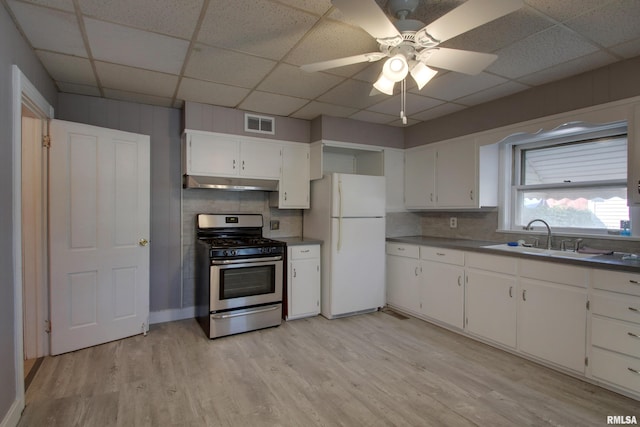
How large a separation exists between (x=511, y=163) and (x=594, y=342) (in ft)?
6.34

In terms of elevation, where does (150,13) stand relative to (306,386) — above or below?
above

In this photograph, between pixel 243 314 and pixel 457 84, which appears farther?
Result: pixel 243 314

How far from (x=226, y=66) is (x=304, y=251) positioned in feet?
6.59

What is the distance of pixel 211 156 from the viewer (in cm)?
353

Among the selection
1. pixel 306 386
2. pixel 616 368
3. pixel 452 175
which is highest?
pixel 452 175

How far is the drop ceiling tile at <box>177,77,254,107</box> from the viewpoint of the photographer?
117 inches

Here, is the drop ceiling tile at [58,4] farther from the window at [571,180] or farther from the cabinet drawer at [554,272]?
the window at [571,180]

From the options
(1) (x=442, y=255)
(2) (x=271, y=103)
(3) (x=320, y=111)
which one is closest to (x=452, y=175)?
(1) (x=442, y=255)

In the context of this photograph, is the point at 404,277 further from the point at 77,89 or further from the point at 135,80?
the point at 77,89

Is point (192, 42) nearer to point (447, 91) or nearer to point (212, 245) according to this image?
point (212, 245)

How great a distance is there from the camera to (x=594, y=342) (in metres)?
2.34

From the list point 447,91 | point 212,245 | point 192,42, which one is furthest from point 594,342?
point 192,42

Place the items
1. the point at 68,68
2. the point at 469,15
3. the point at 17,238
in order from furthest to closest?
the point at 68,68 → the point at 17,238 → the point at 469,15

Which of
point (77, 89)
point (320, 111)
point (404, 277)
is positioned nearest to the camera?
point (77, 89)
